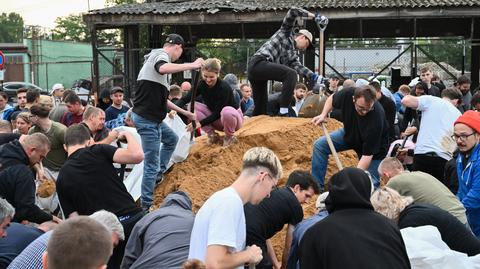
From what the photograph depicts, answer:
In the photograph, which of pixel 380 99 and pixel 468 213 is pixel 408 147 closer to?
pixel 380 99

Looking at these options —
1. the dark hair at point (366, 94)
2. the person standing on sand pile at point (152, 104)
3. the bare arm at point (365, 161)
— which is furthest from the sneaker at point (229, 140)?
the dark hair at point (366, 94)

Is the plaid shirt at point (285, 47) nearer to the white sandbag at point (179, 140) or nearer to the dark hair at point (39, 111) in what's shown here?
the white sandbag at point (179, 140)

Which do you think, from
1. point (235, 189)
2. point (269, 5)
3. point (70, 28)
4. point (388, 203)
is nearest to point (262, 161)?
point (235, 189)

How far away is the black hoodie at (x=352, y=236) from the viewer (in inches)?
Answer: 145

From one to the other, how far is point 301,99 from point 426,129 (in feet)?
13.2

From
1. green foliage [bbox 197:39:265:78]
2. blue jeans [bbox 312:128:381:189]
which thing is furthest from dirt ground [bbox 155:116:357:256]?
green foliage [bbox 197:39:265:78]

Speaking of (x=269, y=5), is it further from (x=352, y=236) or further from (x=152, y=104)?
(x=352, y=236)

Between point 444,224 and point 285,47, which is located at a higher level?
point 285,47

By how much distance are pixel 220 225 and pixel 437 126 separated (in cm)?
485

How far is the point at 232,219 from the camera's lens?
380 cm

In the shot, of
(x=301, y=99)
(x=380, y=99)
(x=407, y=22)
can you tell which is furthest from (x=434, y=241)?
(x=407, y=22)

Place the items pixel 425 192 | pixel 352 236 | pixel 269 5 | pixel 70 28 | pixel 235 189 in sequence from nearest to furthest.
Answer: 1. pixel 352 236
2. pixel 235 189
3. pixel 425 192
4. pixel 269 5
5. pixel 70 28

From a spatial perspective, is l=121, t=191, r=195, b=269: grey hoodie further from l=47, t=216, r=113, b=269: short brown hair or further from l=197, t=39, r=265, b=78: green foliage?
l=197, t=39, r=265, b=78: green foliage

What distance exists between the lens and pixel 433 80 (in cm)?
1407
